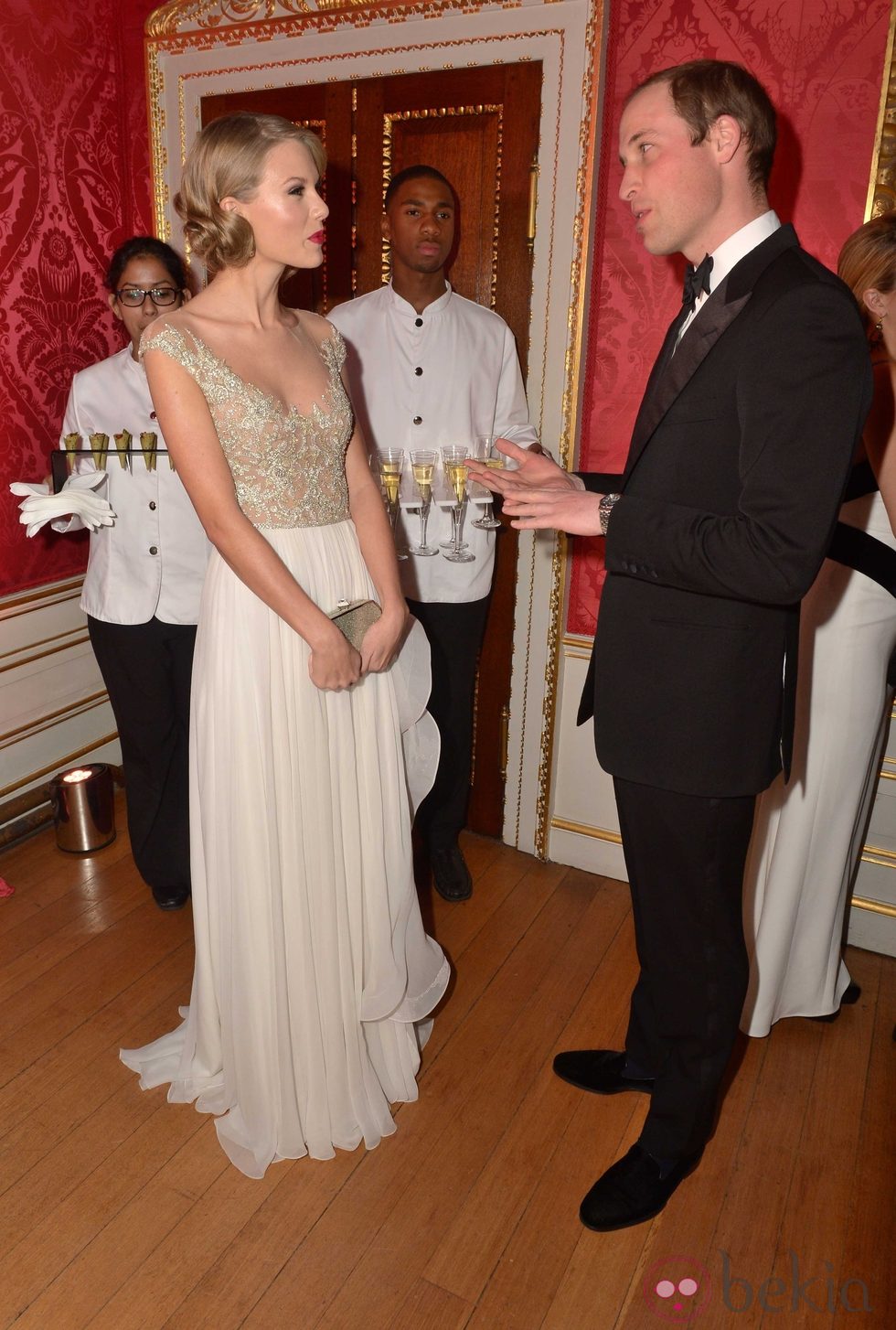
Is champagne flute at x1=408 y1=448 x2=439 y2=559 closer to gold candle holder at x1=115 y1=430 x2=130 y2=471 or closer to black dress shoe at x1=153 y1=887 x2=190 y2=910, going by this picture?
gold candle holder at x1=115 y1=430 x2=130 y2=471

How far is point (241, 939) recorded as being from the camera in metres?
2.17

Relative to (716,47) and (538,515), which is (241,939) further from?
(716,47)

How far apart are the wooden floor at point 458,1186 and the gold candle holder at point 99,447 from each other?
148 cm

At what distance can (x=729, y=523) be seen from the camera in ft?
5.33

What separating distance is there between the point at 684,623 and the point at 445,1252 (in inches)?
55.1

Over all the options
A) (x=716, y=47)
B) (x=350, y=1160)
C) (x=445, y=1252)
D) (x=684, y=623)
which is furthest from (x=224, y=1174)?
(x=716, y=47)

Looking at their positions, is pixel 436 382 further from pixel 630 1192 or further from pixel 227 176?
pixel 630 1192

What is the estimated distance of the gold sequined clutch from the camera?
6.93ft

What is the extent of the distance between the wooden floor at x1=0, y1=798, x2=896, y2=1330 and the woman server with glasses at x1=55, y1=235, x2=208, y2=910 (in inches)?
34.6

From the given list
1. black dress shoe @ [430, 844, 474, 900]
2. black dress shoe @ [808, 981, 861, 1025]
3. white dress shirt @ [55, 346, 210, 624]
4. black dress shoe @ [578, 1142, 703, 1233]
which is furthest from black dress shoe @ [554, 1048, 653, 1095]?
white dress shirt @ [55, 346, 210, 624]

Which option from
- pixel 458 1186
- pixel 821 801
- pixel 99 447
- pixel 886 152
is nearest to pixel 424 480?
pixel 99 447

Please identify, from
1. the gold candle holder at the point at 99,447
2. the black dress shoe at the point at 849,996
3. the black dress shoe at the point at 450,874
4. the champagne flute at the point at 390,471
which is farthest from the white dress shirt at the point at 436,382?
the black dress shoe at the point at 849,996

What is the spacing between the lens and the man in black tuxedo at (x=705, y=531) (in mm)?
1578

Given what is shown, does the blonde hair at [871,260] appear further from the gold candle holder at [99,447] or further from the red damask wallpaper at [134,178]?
the gold candle holder at [99,447]
